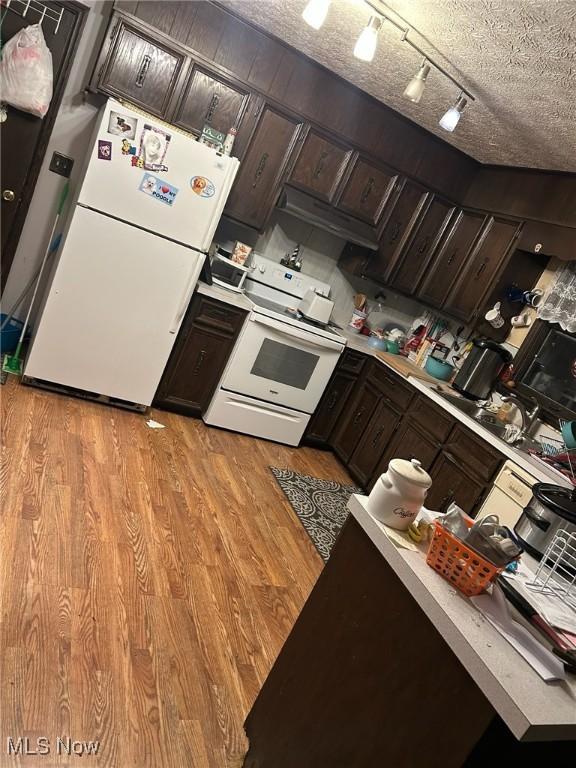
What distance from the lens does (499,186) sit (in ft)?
13.3

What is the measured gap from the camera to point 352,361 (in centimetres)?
415

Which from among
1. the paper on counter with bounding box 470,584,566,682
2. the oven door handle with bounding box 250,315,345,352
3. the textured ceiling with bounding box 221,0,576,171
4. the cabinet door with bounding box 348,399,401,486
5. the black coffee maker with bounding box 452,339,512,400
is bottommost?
the cabinet door with bounding box 348,399,401,486

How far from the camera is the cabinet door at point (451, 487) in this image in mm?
3012

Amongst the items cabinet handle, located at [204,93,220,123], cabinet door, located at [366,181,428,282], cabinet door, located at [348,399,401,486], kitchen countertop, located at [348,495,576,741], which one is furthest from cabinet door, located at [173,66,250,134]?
kitchen countertop, located at [348,495,576,741]

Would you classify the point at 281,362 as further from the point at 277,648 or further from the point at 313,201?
the point at 277,648

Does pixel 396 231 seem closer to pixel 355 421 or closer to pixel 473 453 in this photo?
pixel 355 421

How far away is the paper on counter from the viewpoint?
3.38ft

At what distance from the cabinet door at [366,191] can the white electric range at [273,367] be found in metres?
0.67

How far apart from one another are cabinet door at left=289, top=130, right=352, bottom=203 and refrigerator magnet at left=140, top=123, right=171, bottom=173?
990 mm

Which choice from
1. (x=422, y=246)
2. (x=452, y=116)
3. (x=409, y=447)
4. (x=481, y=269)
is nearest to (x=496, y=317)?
(x=481, y=269)

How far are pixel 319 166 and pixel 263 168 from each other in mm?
412

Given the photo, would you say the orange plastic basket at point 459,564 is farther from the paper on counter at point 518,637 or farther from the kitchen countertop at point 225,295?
the kitchen countertop at point 225,295

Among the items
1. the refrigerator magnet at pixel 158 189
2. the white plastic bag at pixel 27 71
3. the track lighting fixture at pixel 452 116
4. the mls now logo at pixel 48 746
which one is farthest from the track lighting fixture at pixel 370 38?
the mls now logo at pixel 48 746

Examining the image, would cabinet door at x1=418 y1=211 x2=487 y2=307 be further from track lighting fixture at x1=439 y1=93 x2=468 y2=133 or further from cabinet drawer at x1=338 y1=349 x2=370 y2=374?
track lighting fixture at x1=439 y1=93 x2=468 y2=133
